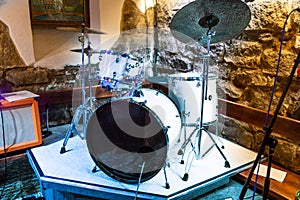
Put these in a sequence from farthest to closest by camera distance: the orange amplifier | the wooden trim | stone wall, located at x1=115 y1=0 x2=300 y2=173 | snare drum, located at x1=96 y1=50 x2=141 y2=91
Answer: the orange amplifier, snare drum, located at x1=96 y1=50 x2=141 y2=91, stone wall, located at x1=115 y1=0 x2=300 y2=173, the wooden trim

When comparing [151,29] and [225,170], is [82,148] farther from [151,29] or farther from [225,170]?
[151,29]

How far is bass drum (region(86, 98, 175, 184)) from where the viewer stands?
→ 67.9 inches

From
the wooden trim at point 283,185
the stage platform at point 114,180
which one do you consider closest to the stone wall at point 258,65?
the wooden trim at point 283,185

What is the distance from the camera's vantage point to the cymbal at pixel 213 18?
1.67 metres

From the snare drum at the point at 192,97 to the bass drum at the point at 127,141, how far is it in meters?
0.42

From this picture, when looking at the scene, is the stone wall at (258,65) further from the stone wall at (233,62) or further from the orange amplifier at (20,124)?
the orange amplifier at (20,124)

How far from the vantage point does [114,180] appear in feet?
5.88

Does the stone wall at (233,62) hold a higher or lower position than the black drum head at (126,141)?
higher

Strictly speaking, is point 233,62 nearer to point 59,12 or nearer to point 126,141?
point 126,141

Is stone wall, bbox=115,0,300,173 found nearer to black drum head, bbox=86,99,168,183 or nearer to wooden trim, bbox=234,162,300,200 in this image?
wooden trim, bbox=234,162,300,200

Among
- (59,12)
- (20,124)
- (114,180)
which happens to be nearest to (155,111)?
(114,180)

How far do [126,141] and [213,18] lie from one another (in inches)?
42.8

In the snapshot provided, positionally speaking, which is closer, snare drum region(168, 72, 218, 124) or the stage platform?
the stage platform

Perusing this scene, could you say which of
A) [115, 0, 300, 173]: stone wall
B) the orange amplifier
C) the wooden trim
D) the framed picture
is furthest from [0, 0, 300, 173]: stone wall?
the orange amplifier
